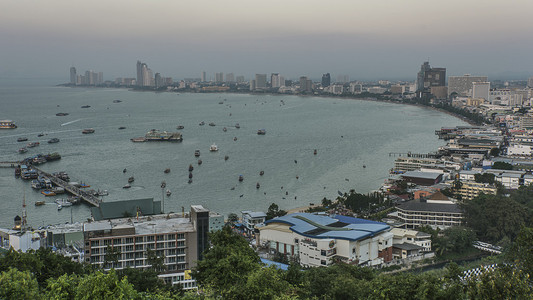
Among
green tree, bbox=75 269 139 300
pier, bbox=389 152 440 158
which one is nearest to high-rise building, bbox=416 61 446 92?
pier, bbox=389 152 440 158

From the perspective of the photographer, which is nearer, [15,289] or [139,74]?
[15,289]

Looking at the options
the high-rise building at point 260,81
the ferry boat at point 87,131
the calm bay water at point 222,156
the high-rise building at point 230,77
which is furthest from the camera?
the high-rise building at point 230,77

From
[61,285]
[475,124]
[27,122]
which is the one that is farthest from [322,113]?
[61,285]

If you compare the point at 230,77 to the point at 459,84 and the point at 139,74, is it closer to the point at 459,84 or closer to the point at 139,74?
the point at 139,74

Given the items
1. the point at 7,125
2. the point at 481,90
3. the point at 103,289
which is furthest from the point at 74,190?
the point at 481,90

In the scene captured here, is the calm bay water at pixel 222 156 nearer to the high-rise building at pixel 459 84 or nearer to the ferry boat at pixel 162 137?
the ferry boat at pixel 162 137

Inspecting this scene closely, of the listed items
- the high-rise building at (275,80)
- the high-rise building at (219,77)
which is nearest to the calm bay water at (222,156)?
the high-rise building at (275,80)
